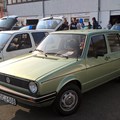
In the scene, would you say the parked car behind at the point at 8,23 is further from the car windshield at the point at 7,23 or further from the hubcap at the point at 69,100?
the hubcap at the point at 69,100

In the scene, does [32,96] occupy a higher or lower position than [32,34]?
lower

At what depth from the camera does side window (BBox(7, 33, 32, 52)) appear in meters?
7.49

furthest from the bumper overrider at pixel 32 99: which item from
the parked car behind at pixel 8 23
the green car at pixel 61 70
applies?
the parked car behind at pixel 8 23

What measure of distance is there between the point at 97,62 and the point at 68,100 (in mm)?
1217

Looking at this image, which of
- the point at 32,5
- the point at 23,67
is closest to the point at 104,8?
the point at 32,5

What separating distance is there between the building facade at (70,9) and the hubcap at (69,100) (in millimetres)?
16924

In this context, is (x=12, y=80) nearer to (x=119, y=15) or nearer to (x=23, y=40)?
(x=23, y=40)

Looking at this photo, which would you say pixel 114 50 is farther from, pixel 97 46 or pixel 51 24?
pixel 51 24

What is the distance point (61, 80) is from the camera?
447 centimetres

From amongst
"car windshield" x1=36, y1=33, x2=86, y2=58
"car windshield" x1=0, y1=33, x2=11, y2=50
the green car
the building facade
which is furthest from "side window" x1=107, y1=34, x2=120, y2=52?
the building facade

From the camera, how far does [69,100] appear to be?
4699 millimetres

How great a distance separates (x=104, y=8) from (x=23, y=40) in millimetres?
14808

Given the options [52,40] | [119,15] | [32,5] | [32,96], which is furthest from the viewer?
[32,5]

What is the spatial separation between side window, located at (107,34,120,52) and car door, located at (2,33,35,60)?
2948 mm
